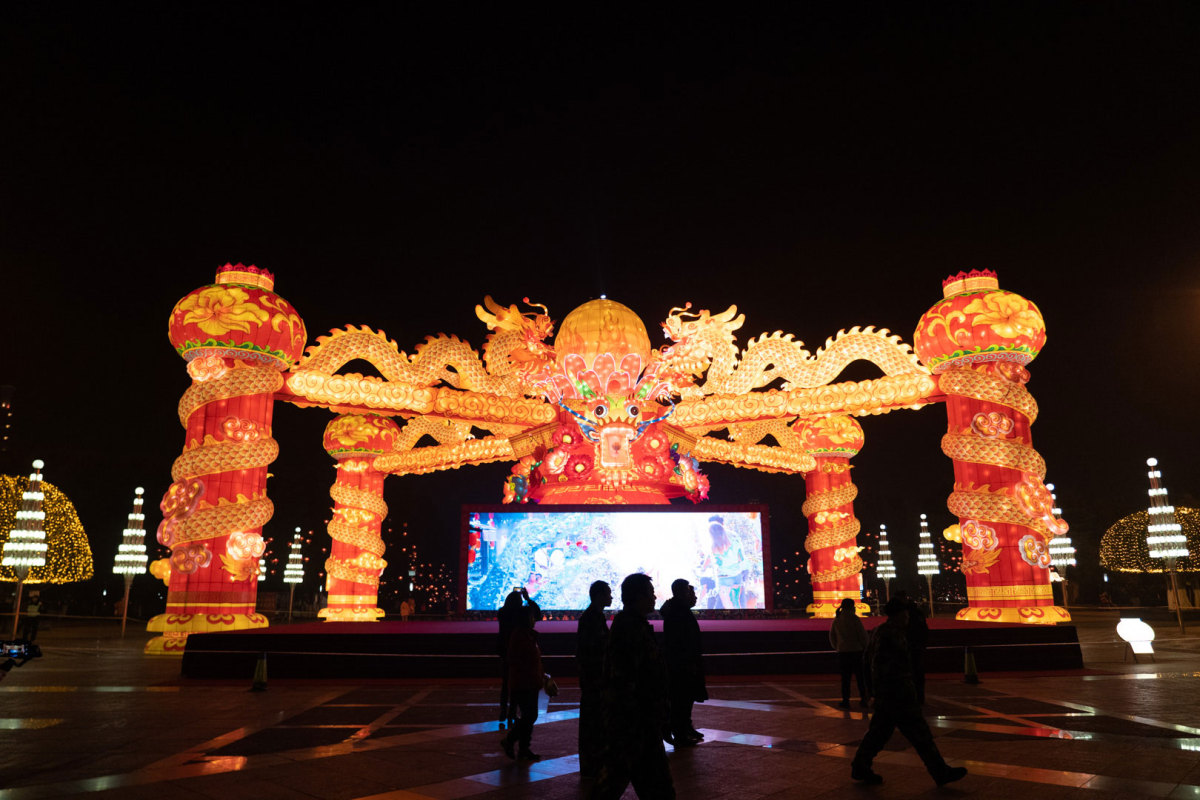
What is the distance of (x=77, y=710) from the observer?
8648 millimetres

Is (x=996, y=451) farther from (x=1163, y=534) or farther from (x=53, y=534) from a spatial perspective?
(x=53, y=534)

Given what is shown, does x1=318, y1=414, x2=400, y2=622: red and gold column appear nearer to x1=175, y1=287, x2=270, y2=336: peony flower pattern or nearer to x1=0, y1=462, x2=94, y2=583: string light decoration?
x1=175, y1=287, x2=270, y2=336: peony flower pattern

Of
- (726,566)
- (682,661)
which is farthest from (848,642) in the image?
(726,566)

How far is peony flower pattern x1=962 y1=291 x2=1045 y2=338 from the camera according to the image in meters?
13.9

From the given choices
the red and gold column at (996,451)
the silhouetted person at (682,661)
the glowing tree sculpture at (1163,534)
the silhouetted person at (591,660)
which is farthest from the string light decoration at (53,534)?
the glowing tree sculpture at (1163,534)

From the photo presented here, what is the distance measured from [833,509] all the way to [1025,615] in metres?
5.70

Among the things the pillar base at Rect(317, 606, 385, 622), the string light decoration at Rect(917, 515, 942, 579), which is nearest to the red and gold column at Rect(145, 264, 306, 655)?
the pillar base at Rect(317, 606, 385, 622)

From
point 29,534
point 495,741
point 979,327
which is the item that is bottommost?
point 495,741

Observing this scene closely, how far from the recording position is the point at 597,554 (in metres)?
19.1

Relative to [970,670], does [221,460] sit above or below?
above

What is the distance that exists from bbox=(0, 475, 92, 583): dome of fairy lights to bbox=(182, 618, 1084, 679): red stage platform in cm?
1870

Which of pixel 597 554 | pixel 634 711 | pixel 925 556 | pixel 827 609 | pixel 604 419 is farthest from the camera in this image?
pixel 925 556

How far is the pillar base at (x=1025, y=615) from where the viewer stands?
1366cm

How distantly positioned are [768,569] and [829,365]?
6320 millimetres
